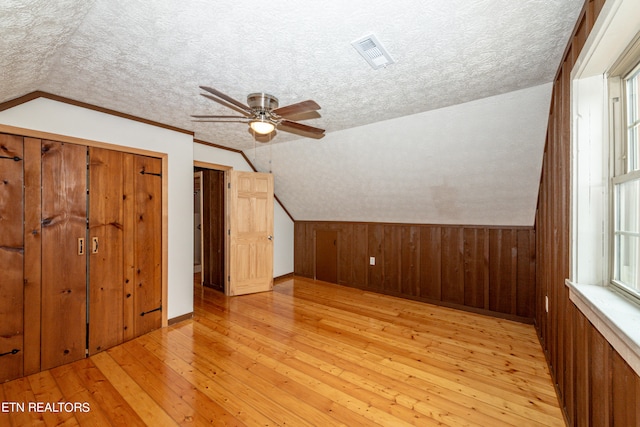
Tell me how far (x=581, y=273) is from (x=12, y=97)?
402cm

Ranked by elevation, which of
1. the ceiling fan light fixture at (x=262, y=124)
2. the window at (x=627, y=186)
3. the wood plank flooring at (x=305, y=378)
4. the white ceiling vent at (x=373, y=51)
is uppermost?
the white ceiling vent at (x=373, y=51)

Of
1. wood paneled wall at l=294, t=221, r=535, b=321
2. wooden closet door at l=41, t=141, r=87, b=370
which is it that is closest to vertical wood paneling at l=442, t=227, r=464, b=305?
wood paneled wall at l=294, t=221, r=535, b=321

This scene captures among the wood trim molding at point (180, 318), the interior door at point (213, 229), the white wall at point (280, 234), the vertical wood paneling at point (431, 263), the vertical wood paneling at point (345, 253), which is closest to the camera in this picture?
the wood trim molding at point (180, 318)

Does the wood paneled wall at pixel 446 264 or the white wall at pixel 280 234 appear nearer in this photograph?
the wood paneled wall at pixel 446 264

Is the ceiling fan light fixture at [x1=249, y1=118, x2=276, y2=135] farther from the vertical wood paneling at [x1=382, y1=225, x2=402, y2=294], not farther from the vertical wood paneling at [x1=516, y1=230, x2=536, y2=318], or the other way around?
the vertical wood paneling at [x1=516, y1=230, x2=536, y2=318]

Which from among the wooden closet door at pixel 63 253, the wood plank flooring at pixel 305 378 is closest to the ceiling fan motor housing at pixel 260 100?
the wooden closet door at pixel 63 253

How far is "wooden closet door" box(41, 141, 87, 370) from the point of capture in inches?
89.8

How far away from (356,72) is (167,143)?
7.84ft

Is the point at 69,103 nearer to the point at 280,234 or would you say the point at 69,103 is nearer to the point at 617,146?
the point at 280,234

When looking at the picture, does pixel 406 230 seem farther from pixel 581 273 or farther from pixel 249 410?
pixel 249 410

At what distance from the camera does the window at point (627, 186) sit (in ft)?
3.92

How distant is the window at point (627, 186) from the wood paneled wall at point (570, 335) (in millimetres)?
224

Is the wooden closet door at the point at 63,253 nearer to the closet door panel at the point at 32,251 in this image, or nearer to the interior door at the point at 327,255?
the closet door panel at the point at 32,251

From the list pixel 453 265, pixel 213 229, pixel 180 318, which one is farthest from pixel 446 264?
pixel 213 229
